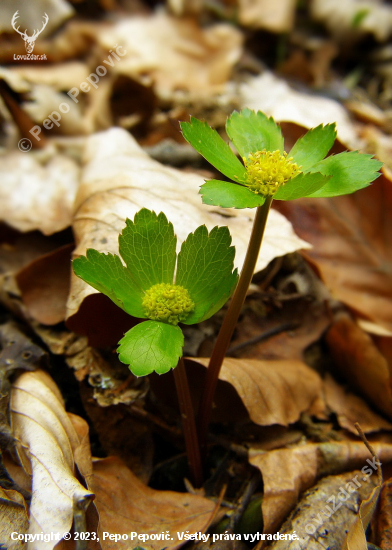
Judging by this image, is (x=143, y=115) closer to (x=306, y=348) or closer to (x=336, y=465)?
(x=306, y=348)

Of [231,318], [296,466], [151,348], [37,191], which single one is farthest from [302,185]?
[37,191]

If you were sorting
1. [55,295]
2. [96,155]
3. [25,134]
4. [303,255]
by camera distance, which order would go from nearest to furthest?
[55,295]
[303,255]
[96,155]
[25,134]

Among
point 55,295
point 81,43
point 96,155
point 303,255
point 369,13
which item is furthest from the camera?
point 369,13

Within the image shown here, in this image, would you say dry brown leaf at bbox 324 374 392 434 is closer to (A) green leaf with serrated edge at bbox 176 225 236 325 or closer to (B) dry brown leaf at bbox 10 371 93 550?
(A) green leaf with serrated edge at bbox 176 225 236 325

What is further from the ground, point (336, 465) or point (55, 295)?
point (55, 295)

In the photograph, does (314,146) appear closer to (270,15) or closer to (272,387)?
(272,387)

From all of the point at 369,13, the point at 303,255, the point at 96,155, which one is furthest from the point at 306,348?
the point at 369,13

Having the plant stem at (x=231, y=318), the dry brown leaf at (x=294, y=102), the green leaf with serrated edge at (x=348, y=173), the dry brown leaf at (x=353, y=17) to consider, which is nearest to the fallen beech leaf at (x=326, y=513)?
the plant stem at (x=231, y=318)

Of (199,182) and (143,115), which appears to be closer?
(199,182)
